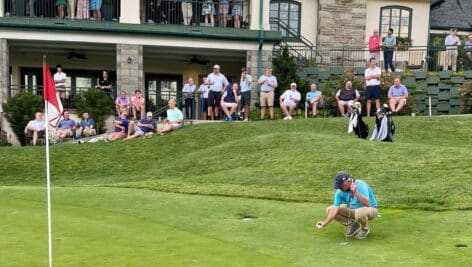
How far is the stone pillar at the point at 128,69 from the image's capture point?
23.1m

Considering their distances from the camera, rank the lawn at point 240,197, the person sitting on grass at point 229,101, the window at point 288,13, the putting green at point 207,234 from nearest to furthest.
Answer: the putting green at point 207,234 → the lawn at point 240,197 → the person sitting on grass at point 229,101 → the window at point 288,13

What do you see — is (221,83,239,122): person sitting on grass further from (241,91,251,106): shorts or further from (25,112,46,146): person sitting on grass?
(25,112,46,146): person sitting on grass

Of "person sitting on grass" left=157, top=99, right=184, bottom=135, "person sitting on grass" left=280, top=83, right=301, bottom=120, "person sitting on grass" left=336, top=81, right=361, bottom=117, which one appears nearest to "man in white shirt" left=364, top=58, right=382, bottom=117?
"person sitting on grass" left=336, top=81, right=361, bottom=117

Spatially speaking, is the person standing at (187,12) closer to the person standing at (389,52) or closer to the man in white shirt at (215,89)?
the man in white shirt at (215,89)

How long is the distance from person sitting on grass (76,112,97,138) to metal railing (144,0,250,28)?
560 cm

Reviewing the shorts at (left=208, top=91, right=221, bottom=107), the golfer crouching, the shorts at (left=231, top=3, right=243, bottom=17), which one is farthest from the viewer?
the shorts at (left=231, top=3, right=243, bottom=17)

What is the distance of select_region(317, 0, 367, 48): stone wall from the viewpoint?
27.5 meters

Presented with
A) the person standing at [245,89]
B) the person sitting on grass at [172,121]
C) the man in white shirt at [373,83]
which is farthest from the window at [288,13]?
the person sitting on grass at [172,121]

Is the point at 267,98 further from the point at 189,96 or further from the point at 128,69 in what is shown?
the point at 128,69

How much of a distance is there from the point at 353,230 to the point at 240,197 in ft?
11.2

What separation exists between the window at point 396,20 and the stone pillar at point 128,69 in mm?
12059

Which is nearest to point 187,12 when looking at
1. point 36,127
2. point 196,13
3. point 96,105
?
point 196,13

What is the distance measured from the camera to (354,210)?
27.5 ft

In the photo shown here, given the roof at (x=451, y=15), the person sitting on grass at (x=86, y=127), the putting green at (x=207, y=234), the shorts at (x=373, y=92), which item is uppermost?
the roof at (x=451, y=15)
